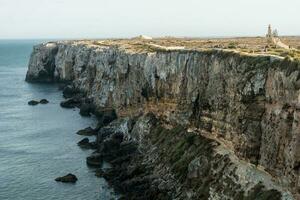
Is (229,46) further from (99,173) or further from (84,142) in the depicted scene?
(99,173)

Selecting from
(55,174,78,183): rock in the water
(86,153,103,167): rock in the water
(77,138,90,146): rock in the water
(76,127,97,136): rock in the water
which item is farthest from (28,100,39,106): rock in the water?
(55,174,78,183): rock in the water

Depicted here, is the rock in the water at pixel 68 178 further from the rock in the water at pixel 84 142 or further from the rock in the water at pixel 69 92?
the rock in the water at pixel 69 92

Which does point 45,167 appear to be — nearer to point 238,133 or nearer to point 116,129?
point 116,129

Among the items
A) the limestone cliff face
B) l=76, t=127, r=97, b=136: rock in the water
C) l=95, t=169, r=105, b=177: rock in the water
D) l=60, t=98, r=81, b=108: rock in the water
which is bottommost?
l=60, t=98, r=81, b=108: rock in the water

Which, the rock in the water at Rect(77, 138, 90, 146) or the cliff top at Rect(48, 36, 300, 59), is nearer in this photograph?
the cliff top at Rect(48, 36, 300, 59)

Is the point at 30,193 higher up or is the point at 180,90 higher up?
the point at 180,90

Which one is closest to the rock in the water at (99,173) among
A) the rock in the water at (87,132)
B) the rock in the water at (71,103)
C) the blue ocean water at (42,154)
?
the blue ocean water at (42,154)

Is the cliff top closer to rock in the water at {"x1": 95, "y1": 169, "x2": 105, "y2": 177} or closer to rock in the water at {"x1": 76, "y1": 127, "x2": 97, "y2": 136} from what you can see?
rock in the water at {"x1": 76, "y1": 127, "x2": 97, "y2": 136}

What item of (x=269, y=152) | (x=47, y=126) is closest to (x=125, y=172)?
(x=269, y=152)
